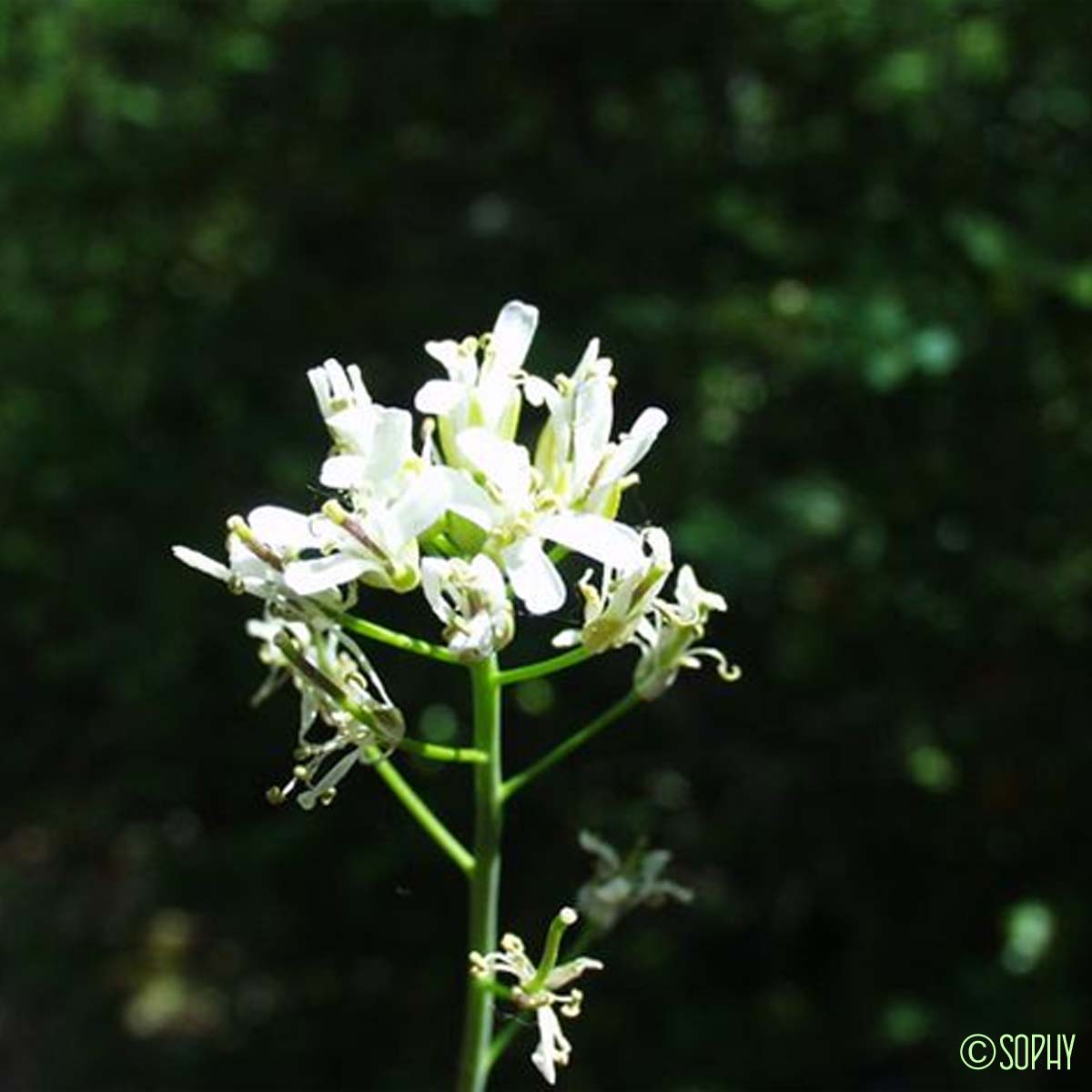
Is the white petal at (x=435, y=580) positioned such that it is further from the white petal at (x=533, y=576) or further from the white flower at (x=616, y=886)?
the white flower at (x=616, y=886)

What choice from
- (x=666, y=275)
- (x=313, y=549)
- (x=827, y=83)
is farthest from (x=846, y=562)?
(x=313, y=549)

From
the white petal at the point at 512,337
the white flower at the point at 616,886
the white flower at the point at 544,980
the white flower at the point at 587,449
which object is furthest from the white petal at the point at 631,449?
the white flower at the point at 616,886

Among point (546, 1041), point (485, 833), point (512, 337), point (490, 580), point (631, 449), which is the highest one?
point (512, 337)

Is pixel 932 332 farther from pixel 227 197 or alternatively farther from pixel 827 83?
pixel 227 197

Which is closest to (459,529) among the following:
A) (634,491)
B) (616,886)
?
(616,886)

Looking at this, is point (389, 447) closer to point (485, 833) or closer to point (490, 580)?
point (490, 580)

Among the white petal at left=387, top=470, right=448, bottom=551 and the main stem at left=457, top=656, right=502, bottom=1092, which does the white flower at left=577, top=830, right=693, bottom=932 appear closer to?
the main stem at left=457, top=656, right=502, bottom=1092
